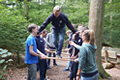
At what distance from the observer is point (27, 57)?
2490mm

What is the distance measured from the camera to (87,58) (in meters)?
1.81

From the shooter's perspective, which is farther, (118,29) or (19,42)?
(118,29)

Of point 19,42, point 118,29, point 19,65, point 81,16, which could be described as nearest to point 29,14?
point 19,42

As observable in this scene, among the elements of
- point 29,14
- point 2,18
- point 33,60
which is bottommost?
point 33,60

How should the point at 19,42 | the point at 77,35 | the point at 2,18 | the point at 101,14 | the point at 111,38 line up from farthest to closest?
the point at 111,38 < the point at 19,42 < the point at 2,18 < the point at 101,14 < the point at 77,35

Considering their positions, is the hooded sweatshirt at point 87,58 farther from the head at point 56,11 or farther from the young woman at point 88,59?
the head at point 56,11

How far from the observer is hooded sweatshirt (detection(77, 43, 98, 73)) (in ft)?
5.84

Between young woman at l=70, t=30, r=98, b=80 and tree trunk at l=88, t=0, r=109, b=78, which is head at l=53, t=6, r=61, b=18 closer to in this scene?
young woman at l=70, t=30, r=98, b=80

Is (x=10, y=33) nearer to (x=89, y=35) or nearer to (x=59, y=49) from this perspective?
(x=59, y=49)

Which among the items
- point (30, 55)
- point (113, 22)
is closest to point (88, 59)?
point (30, 55)

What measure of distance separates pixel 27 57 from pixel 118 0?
824 centimetres

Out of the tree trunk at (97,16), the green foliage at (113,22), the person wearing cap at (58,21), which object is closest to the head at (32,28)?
the person wearing cap at (58,21)

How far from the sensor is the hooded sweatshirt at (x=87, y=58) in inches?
70.1

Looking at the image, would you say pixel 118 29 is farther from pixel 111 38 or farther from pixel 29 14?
pixel 29 14
